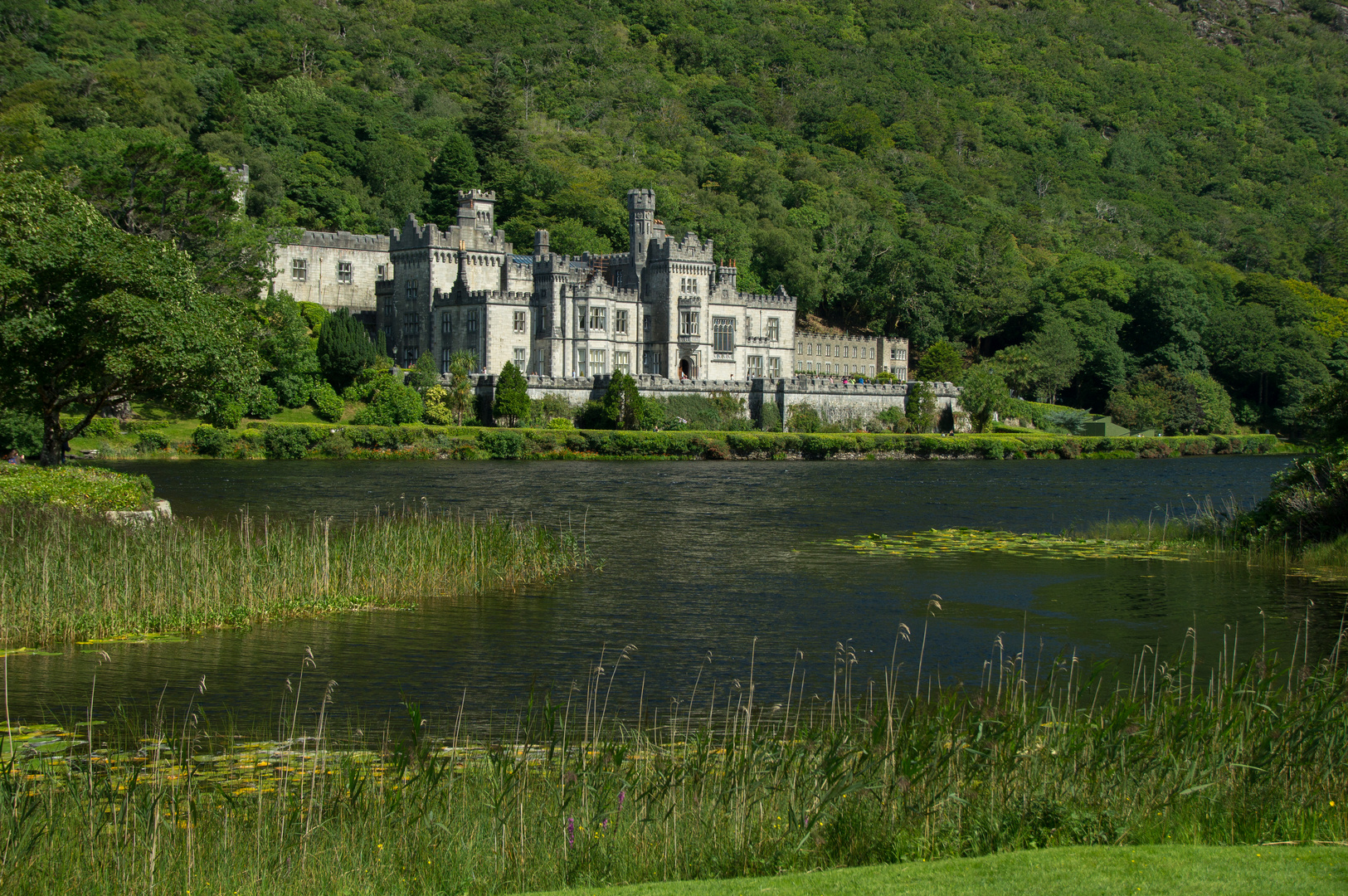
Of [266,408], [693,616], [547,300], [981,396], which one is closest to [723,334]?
[547,300]

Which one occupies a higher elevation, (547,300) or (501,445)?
(547,300)

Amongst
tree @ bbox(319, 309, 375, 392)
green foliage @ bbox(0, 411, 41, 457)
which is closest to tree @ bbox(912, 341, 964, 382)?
tree @ bbox(319, 309, 375, 392)

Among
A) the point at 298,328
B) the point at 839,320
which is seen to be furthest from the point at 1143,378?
the point at 298,328

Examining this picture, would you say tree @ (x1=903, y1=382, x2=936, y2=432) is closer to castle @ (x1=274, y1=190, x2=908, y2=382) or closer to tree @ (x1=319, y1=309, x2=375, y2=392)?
castle @ (x1=274, y1=190, x2=908, y2=382)

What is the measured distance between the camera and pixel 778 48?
18912cm

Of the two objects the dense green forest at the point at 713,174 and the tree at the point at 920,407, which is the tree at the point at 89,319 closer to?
the dense green forest at the point at 713,174

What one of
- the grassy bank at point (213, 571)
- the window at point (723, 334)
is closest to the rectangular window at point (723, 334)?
the window at point (723, 334)

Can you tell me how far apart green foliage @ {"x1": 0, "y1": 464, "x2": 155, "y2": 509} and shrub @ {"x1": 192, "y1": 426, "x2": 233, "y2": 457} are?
3087 centimetres

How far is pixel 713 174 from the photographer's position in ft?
437

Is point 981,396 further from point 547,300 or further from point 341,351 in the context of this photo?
point 341,351

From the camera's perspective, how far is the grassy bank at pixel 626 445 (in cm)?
6134

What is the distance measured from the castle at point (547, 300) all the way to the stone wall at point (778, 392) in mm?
1646

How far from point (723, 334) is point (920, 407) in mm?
13890

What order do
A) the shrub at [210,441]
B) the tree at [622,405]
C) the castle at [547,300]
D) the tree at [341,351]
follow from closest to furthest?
the shrub at [210,441], the tree at [341,351], the tree at [622,405], the castle at [547,300]
